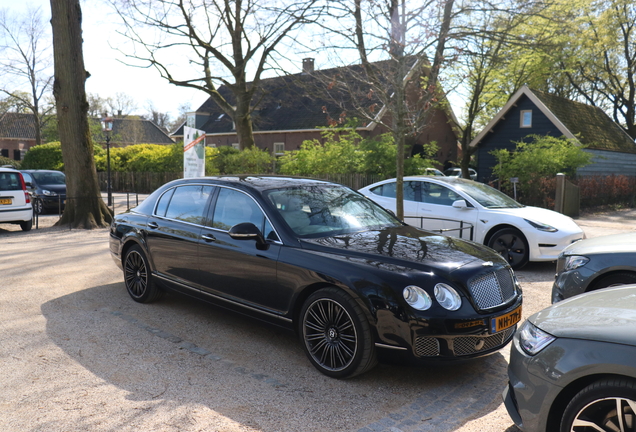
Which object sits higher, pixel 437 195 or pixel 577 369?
pixel 437 195

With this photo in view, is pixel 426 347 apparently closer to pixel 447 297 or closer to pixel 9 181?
pixel 447 297

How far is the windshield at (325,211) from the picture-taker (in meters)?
4.98

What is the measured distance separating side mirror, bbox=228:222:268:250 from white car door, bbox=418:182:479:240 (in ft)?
16.5

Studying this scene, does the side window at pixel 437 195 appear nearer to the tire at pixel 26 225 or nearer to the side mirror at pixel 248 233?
the side mirror at pixel 248 233

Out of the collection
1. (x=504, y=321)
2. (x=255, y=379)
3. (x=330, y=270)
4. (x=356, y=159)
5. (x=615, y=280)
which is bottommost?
(x=255, y=379)

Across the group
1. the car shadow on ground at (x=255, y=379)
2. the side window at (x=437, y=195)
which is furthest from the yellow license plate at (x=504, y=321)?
the side window at (x=437, y=195)

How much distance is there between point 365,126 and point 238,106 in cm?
888

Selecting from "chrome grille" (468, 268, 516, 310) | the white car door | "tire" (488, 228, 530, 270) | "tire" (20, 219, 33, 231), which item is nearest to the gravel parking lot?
"chrome grille" (468, 268, 516, 310)

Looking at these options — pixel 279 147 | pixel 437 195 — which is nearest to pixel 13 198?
pixel 437 195

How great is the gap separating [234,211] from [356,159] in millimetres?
13060

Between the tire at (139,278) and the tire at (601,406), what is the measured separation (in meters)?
4.86

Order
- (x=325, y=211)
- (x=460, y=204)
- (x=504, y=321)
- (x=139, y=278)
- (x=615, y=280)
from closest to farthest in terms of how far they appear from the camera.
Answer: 1. (x=504, y=321)
2. (x=615, y=280)
3. (x=325, y=211)
4. (x=139, y=278)
5. (x=460, y=204)

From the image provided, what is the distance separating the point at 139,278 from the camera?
652cm

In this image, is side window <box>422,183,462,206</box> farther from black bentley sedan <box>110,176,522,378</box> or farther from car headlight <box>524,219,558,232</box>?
black bentley sedan <box>110,176,522,378</box>
